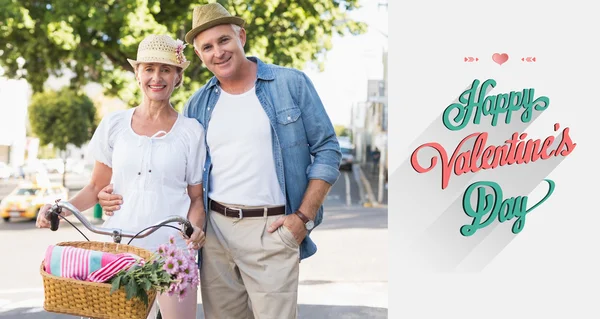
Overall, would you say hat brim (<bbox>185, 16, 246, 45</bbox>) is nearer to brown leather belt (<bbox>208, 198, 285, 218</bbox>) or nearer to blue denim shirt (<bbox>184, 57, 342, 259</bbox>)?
blue denim shirt (<bbox>184, 57, 342, 259</bbox>)

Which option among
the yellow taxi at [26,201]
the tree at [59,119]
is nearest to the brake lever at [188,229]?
the yellow taxi at [26,201]

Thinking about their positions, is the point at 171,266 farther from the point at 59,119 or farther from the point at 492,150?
the point at 59,119

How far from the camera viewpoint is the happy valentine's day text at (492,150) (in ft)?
13.6

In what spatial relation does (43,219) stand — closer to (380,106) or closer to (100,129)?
(100,129)

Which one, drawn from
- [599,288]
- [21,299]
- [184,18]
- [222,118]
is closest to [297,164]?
[222,118]

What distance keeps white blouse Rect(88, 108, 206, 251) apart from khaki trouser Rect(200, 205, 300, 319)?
7.9 inches

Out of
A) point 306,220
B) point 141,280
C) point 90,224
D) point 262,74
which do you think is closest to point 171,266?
point 141,280

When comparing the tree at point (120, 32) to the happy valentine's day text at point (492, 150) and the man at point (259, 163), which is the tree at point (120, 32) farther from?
the man at point (259, 163)

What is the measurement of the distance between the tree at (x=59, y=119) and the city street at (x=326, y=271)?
24.8 meters

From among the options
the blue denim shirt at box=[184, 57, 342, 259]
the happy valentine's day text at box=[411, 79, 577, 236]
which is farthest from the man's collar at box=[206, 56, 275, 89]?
the happy valentine's day text at box=[411, 79, 577, 236]

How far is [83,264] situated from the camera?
2.69 metres

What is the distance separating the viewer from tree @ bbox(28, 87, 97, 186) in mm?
43969

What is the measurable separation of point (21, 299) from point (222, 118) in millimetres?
5410

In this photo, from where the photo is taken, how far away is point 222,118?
344cm
